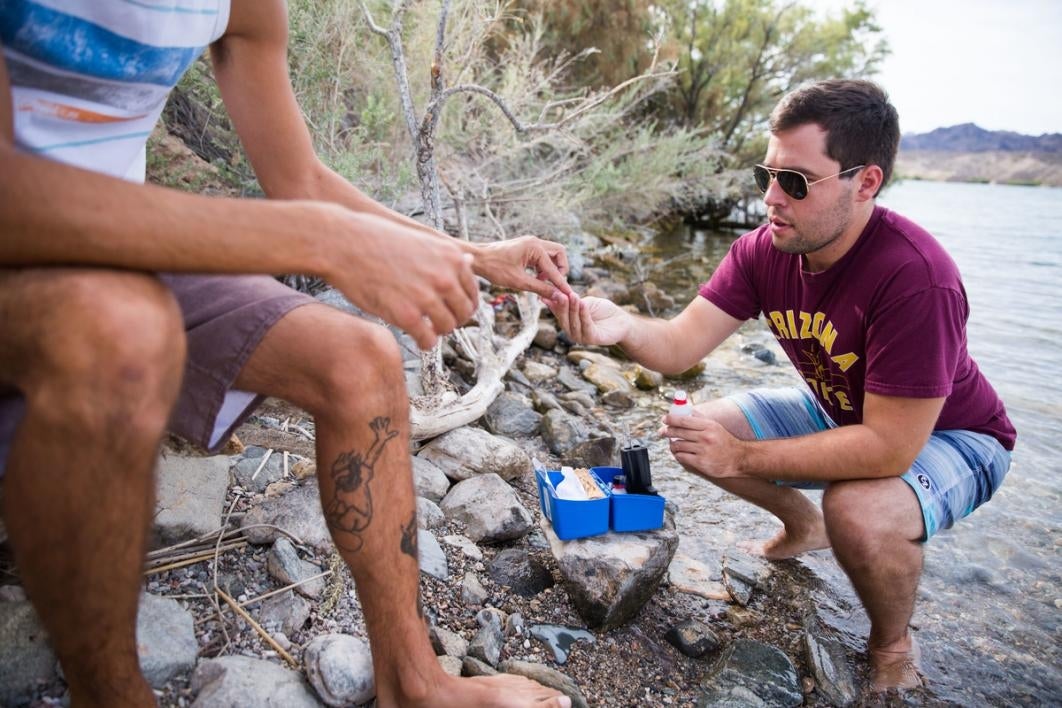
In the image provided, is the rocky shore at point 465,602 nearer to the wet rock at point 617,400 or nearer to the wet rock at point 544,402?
the wet rock at point 544,402

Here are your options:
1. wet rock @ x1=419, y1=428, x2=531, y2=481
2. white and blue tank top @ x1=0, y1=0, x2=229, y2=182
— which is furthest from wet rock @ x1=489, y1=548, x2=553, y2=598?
white and blue tank top @ x1=0, y1=0, x2=229, y2=182

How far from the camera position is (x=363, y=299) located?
1400 millimetres

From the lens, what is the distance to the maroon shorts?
1598 mm

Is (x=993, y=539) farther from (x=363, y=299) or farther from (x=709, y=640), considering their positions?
(x=363, y=299)

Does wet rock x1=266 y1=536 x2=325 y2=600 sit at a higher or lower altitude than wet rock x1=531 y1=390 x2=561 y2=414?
higher

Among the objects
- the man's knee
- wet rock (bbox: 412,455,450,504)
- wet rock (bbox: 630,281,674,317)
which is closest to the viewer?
the man's knee

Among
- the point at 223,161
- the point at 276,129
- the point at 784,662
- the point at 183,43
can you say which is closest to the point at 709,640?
the point at 784,662

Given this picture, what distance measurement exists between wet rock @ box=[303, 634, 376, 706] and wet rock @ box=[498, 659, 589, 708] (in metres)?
0.47

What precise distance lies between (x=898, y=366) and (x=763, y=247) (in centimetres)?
88

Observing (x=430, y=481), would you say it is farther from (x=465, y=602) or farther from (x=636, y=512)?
(x=636, y=512)

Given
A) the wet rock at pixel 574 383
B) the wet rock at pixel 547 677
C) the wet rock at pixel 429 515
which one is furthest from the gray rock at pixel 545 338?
the wet rock at pixel 547 677

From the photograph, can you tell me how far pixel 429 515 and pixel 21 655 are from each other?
1.45 meters

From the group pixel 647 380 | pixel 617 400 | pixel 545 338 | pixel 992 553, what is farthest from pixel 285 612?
pixel 545 338

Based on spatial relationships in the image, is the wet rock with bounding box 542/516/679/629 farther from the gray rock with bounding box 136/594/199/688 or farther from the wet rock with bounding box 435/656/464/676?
the gray rock with bounding box 136/594/199/688
